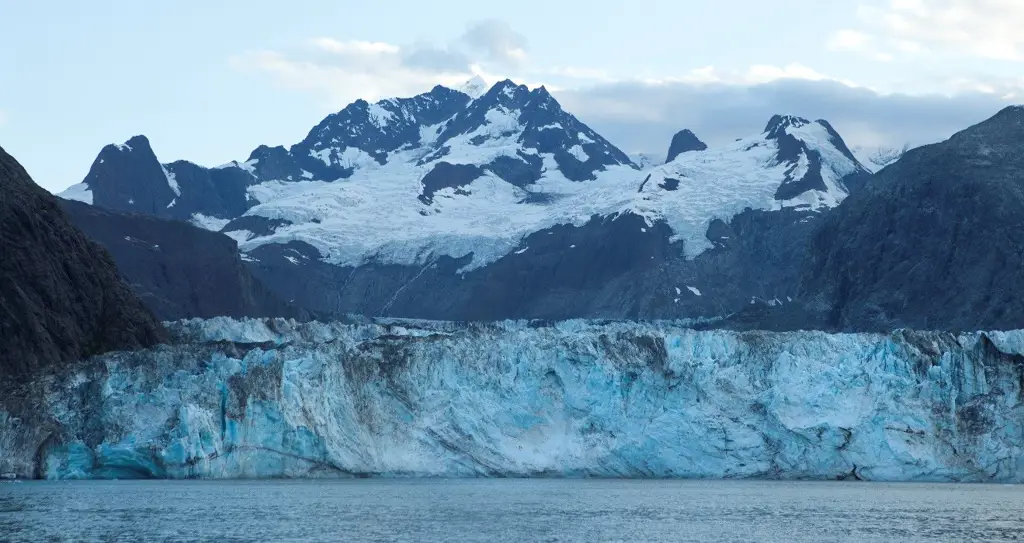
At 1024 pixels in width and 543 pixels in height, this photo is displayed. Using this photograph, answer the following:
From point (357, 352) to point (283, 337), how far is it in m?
42.9

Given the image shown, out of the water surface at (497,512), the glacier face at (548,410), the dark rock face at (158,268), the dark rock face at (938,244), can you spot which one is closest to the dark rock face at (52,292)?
the glacier face at (548,410)

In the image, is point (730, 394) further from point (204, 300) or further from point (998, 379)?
point (204, 300)

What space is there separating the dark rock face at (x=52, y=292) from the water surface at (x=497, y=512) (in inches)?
923

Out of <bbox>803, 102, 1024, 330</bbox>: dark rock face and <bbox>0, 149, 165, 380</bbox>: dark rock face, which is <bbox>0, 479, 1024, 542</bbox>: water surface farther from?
<bbox>803, 102, 1024, 330</bbox>: dark rock face

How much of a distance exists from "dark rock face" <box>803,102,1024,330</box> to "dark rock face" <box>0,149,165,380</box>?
3379 inches

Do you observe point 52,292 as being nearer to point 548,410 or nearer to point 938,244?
point 548,410

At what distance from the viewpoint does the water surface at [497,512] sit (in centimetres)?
5931

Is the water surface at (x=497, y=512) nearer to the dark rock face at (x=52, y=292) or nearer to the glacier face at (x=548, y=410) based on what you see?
the glacier face at (x=548, y=410)

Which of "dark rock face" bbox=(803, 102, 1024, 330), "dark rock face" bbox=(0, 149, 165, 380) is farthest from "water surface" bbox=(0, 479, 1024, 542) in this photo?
"dark rock face" bbox=(803, 102, 1024, 330)

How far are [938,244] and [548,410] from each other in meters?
98.3

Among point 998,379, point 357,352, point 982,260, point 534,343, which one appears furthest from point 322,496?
point 982,260

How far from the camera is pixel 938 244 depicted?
174m

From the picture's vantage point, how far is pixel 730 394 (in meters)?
86.9

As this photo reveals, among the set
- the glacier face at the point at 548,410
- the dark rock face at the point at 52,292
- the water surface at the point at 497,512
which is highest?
the dark rock face at the point at 52,292
